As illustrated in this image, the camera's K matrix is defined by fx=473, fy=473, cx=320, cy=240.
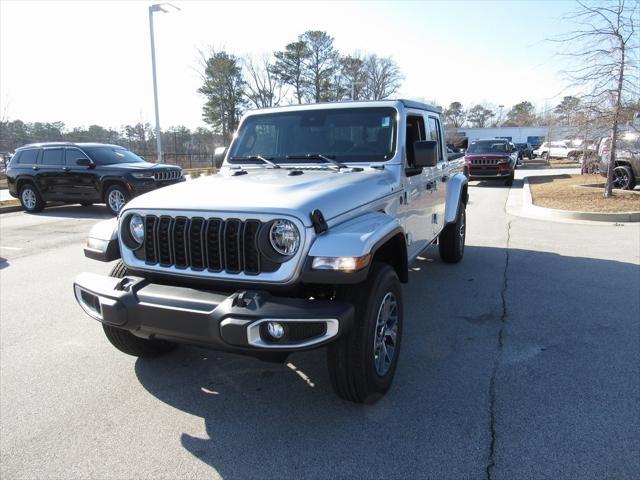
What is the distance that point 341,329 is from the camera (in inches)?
99.2

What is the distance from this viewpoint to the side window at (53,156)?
12.9 meters

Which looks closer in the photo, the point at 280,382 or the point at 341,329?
the point at 341,329

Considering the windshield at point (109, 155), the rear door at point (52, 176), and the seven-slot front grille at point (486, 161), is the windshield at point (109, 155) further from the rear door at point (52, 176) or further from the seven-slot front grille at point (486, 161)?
the seven-slot front grille at point (486, 161)

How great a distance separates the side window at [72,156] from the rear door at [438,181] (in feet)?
33.7

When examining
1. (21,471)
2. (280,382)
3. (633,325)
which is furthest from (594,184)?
(21,471)

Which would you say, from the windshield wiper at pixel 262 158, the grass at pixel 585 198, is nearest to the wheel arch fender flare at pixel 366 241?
the windshield wiper at pixel 262 158

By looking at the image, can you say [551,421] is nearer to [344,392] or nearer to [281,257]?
[344,392]

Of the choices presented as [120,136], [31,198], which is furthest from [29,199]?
[120,136]

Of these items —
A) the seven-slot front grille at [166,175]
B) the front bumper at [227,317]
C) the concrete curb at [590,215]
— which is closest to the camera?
the front bumper at [227,317]

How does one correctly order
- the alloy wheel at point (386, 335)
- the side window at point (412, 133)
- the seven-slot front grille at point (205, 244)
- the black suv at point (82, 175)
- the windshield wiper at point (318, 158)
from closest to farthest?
the seven-slot front grille at point (205, 244) < the alloy wheel at point (386, 335) < the windshield wiper at point (318, 158) < the side window at point (412, 133) < the black suv at point (82, 175)

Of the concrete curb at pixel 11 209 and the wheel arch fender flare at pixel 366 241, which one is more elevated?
the wheel arch fender flare at pixel 366 241

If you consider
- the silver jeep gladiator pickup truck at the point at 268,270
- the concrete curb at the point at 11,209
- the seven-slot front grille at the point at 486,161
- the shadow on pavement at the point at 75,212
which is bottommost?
the shadow on pavement at the point at 75,212

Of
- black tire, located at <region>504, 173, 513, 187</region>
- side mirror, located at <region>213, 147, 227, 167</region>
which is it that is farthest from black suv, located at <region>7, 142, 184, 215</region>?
black tire, located at <region>504, 173, 513, 187</region>

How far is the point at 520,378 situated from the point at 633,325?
1.78 metres
